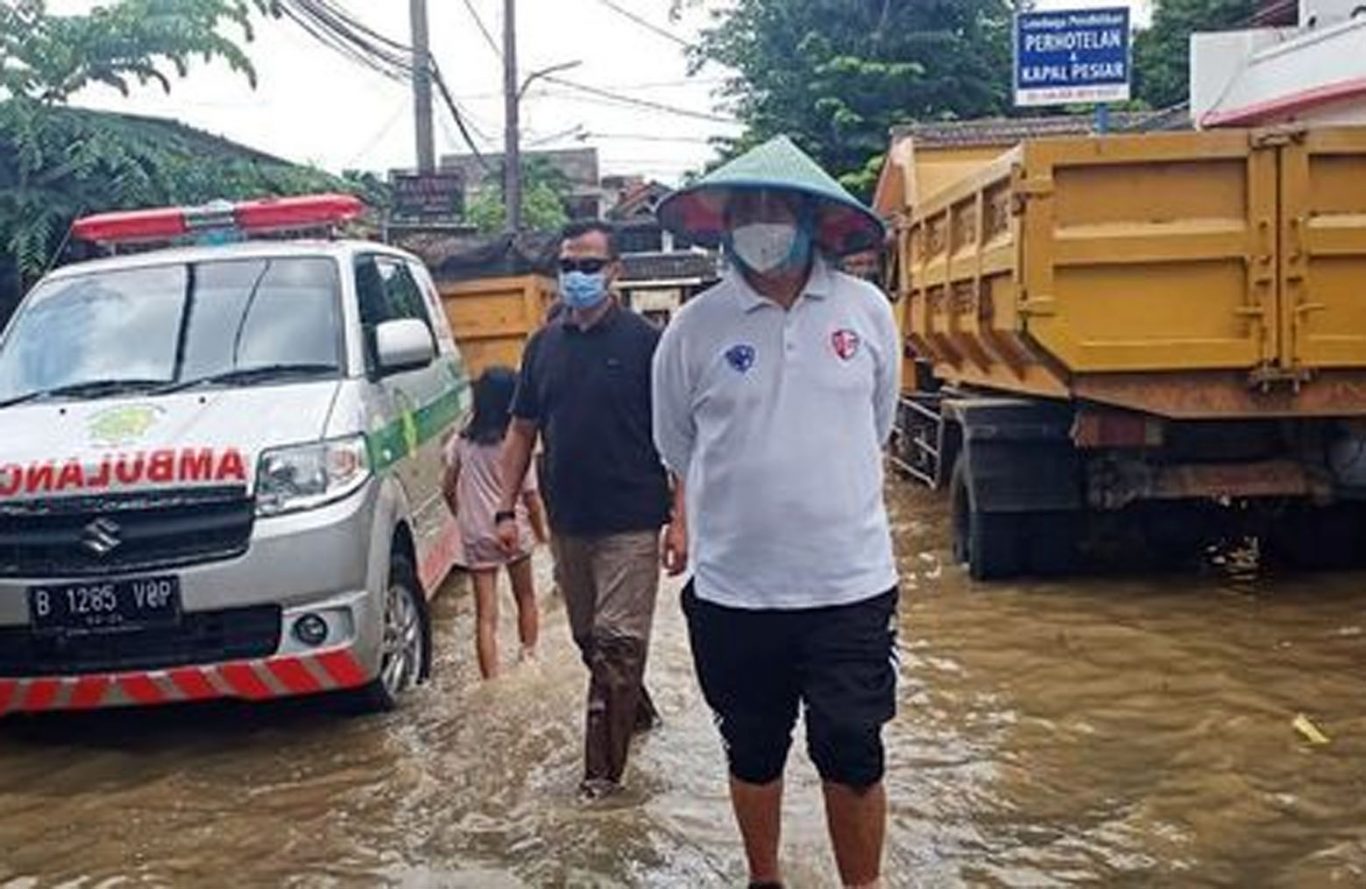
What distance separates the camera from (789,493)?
359 centimetres

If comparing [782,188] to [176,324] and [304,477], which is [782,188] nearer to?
[304,477]

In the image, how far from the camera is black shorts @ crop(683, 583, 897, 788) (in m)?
3.57

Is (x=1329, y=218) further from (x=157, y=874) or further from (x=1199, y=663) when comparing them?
(x=157, y=874)

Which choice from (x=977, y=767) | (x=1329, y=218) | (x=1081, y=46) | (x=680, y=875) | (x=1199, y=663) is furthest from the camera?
(x=1081, y=46)

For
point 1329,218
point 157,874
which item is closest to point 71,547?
point 157,874

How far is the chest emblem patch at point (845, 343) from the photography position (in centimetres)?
364

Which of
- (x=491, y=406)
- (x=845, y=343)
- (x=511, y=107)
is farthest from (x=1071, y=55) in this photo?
(x=511, y=107)

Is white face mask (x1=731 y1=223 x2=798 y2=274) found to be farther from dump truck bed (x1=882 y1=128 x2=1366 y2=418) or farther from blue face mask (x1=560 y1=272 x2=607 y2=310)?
dump truck bed (x1=882 y1=128 x2=1366 y2=418)

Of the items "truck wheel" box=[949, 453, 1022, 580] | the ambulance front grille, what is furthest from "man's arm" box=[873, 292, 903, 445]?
"truck wheel" box=[949, 453, 1022, 580]

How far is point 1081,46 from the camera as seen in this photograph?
10.2m

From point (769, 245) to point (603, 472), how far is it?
1.64m

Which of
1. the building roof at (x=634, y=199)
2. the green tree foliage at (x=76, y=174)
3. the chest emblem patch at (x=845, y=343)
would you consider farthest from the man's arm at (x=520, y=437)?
the building roof at (x=634, y=199)

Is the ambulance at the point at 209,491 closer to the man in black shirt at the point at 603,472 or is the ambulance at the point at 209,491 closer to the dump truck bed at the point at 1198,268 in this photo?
the man in black shirt at the point at 603,472

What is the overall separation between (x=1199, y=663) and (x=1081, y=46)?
16.5 ft
